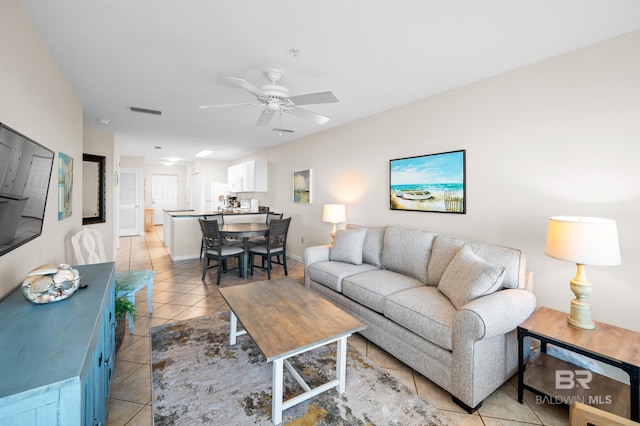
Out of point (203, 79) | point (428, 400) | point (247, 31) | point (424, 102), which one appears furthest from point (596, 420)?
point (203, 79)

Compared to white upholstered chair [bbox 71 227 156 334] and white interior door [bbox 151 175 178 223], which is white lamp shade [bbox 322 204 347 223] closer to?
white upholstered chair [bbox 71 227 156 334]

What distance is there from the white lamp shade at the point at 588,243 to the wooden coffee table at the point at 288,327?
1377mm

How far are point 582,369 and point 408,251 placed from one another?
1521mm

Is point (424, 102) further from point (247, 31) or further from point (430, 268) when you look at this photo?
point (247, 31)

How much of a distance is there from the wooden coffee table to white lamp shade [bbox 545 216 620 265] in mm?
1377

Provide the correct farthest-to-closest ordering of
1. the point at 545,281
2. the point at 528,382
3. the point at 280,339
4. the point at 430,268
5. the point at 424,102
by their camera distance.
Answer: the point at 424,102 < the point at 430,268 < the point at 545,281 < the point at 528,382 < the point at 280,339

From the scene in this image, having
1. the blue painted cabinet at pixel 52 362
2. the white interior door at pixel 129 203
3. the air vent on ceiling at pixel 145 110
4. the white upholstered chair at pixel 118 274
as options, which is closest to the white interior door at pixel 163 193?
the white interior door at pixel 129 203

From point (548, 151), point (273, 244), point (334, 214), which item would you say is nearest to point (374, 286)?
point (334, 214)

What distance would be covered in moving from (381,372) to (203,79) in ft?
10.1

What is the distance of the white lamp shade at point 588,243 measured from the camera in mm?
1673

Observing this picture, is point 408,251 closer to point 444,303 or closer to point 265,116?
point 444,303

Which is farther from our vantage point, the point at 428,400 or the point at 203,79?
the point at 203,79

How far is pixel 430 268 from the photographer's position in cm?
268

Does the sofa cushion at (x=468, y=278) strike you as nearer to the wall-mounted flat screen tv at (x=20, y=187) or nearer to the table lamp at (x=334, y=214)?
the table lamp at (x=334, y=214)
